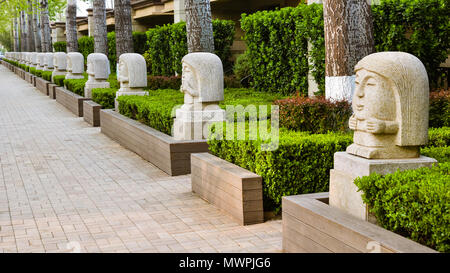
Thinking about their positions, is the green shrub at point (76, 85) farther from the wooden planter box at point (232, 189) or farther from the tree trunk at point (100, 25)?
the wooden planter box at point (232, 189)

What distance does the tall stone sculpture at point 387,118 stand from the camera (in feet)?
15.1

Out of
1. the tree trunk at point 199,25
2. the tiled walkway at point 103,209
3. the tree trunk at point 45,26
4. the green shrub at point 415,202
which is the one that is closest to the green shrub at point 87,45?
the tree trunk at point 45,26

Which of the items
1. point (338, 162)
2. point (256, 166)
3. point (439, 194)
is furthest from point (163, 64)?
point (439, 194)

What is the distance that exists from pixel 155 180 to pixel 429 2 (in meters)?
5.17

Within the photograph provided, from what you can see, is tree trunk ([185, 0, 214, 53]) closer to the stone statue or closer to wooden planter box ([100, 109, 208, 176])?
wooden planter box ([100, 109, 208, 176])

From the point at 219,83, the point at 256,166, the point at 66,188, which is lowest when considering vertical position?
the point at 66,188

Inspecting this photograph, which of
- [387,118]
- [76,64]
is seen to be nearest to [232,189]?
[387,118]

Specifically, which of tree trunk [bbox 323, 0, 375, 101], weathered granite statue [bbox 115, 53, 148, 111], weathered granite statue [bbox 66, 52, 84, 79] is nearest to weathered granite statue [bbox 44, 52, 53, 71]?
weathered granite statue [bbox 66, 52, 84, 79]

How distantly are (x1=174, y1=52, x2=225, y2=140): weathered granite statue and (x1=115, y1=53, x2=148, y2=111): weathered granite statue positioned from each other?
424 cm

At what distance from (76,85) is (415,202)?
16.8 metres

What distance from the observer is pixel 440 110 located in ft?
24.7

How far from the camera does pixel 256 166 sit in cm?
645

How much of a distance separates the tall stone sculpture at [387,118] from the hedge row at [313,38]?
493 cm
